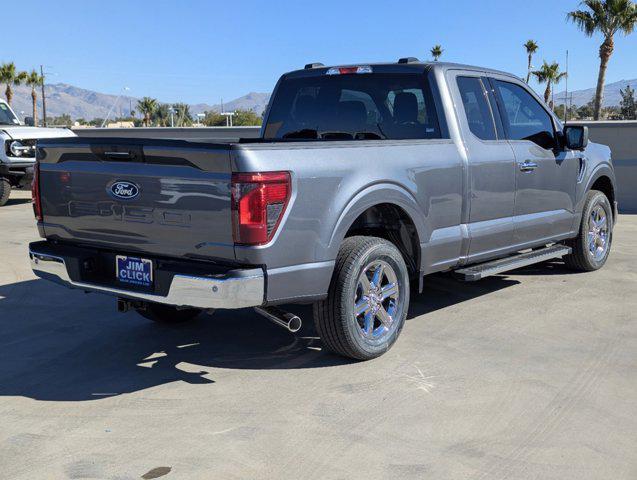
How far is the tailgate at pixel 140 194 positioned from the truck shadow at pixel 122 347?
845 mm

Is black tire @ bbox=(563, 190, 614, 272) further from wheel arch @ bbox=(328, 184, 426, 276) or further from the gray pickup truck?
wheel arch @ bbox=(328, 184, 426, 276)

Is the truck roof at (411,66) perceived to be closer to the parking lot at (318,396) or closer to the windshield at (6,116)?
the parking lot at (318,396)

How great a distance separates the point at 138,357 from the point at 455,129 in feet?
9.27

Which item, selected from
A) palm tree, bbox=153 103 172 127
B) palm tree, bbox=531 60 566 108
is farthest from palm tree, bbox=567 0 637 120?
palm tree, bbox=153 103 172 127

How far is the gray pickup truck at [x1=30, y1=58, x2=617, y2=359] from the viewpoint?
430 centimetres

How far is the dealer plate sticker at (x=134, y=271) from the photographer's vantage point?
455cm

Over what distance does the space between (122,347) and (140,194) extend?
1.51 metres

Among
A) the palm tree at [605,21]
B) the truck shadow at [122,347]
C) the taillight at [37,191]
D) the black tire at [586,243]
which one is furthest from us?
the palm tree at [605,21]

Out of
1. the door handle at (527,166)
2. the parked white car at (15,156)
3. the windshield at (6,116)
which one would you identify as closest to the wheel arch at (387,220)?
the door handle at (527,166)

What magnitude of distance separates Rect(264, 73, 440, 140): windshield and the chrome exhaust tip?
1.91 metres

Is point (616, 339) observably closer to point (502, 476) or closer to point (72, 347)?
point (502, 476)

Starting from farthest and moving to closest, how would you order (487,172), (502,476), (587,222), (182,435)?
(587,222), (487,172), (182,435), (502,476)

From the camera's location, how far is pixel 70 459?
3.71 m

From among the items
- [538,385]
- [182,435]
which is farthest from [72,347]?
[538,385]
